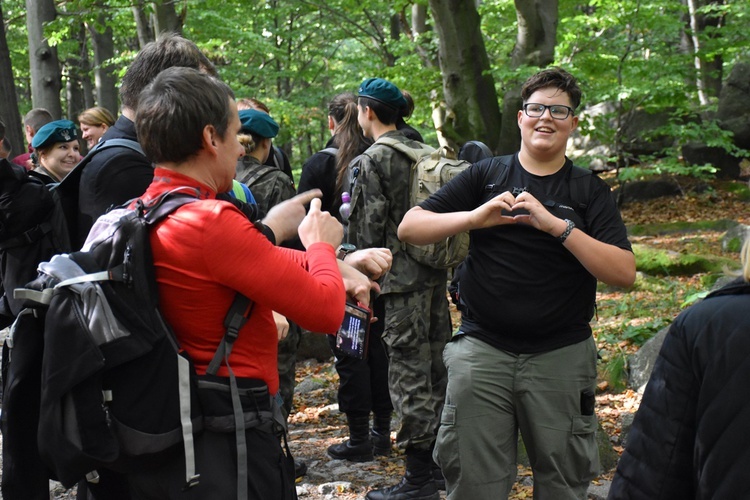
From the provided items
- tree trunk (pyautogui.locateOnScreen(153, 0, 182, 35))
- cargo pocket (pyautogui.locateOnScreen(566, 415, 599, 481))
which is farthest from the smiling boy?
tree trunk (pyautogui.locateOnScreen(153, 0, 182, 35))

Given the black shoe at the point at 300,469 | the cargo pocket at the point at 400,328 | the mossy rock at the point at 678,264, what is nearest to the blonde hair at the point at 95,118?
the cargo pocket at the point at 400,328

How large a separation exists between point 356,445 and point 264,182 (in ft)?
6.89

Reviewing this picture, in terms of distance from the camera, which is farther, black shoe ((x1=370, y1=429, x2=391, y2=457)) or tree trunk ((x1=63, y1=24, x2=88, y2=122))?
tree trunk ((x1=63, y1=24, x2=88, y2=122))

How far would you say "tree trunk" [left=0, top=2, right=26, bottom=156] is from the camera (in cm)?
1080

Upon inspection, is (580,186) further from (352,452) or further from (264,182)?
(352,452)

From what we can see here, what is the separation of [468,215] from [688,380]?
1.70 m

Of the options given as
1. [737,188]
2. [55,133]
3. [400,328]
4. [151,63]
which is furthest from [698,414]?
[737,188]

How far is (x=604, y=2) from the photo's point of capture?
12117 mm

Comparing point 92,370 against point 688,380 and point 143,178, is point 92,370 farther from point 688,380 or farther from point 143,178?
point 688,380

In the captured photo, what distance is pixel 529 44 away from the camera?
1134 centimetres

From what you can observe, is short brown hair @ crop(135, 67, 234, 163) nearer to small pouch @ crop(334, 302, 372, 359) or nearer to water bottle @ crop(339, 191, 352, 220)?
small pouch @ crop(334, 302, 372, 359)

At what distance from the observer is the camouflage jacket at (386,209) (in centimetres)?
490

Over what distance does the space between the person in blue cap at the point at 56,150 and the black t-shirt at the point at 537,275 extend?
3.59m

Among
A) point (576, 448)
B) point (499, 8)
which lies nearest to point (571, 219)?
point (576, 448)
